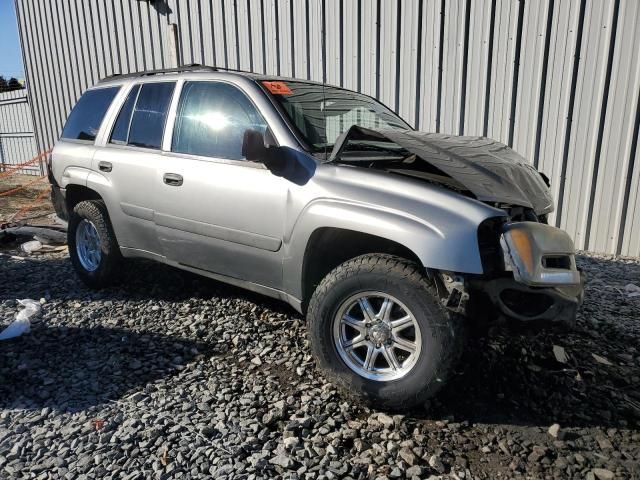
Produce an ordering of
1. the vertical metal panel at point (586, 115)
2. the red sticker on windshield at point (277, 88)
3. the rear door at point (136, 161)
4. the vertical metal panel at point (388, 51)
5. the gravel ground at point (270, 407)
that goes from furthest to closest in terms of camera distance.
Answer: the vertical metal panel at point (388, 51) < the vertical metal panel at point (586, 115) < the rear door at point (136, 161) < the red sticker on windshield at point (277, 88) < the gravel ground at point (270, 407)

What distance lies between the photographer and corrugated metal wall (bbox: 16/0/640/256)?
17.7 ft

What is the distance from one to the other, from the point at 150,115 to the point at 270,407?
100 inches

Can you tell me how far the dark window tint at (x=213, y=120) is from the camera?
10.4 ft

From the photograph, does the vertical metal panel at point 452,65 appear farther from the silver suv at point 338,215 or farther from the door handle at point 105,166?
the door handle at point 105,166

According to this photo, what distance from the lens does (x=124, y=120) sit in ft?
13.2

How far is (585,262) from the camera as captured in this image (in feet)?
17.7

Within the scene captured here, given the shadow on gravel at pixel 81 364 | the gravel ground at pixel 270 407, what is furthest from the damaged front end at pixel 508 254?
the shadow on gravel at pixel 81 364

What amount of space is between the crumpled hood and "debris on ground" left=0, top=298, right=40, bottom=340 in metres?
2.75

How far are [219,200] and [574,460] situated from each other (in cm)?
250

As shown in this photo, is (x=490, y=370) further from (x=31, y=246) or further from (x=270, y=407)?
(x=31, y=246)

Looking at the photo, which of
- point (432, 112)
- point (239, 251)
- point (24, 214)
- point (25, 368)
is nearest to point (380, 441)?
point (239, 251)

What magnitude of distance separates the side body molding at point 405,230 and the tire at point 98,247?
2156mm

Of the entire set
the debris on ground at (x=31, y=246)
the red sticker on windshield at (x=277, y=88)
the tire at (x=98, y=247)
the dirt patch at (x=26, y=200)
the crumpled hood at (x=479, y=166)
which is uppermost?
the red sticker on windshield at (x=277, y=88)

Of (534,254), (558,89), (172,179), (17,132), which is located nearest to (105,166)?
(172,179)
